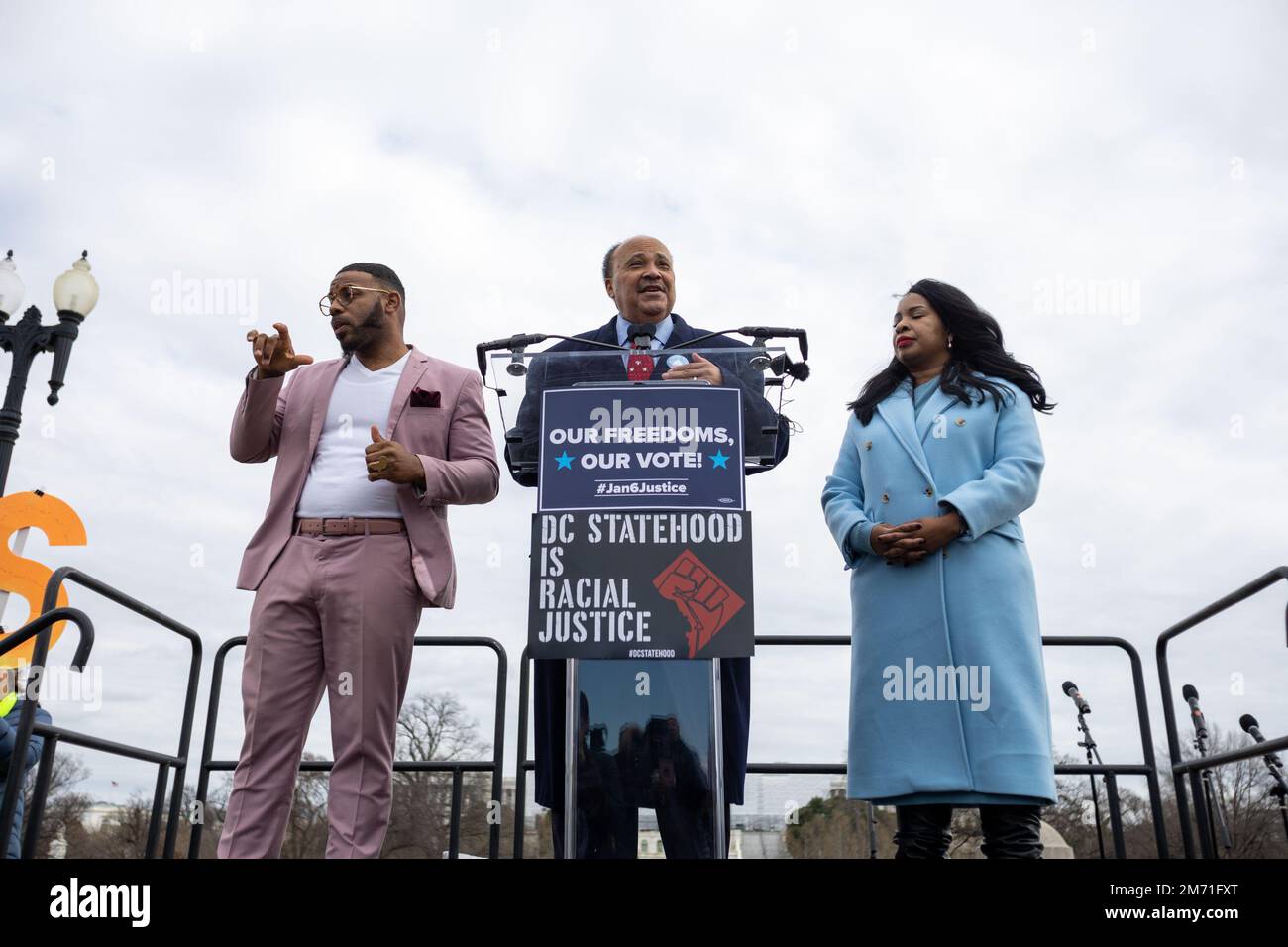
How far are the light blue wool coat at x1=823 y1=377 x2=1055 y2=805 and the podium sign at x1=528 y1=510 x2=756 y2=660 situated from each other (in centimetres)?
46

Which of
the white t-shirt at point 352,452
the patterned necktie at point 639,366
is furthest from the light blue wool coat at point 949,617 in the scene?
the white t-shirt at point 352,452

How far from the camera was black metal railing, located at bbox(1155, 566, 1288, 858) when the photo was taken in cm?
336

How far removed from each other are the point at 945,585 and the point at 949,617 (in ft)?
0.31

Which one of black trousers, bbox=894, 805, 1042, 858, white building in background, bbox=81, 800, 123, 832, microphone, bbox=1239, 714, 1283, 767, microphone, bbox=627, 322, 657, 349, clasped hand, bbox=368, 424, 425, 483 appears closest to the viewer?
Answer: black trousers, bbox=894, 805, 1042, 858

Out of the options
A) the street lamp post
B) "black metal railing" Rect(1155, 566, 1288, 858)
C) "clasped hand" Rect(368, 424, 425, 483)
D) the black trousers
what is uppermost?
the street lamp post

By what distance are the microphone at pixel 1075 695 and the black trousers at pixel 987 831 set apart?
3.19 metres

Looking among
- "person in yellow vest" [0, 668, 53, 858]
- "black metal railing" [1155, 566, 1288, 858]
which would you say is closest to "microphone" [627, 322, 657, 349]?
"black metal railing" [1155, 566, 1288, 858]

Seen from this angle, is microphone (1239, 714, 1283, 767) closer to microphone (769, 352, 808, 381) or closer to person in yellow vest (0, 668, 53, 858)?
microphone (769, 352, 808, 381)

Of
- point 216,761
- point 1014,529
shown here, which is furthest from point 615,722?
point 216,761

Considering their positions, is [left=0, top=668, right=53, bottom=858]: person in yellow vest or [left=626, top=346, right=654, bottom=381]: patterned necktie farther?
[left=0, top=668, right=53, bottom=858]: person in yellow vest

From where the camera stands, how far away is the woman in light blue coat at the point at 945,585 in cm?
290

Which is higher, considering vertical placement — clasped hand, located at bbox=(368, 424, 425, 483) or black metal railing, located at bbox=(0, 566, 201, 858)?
clasped hand, located at bbox=(368, 424, 425, 483)
